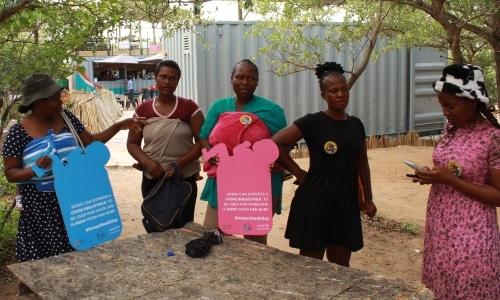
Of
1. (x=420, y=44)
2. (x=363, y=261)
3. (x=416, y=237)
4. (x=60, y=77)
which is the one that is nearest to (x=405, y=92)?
(x=420, y=44)

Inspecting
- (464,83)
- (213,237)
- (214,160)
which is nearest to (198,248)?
(213,237)

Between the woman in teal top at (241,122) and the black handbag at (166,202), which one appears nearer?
the woman in teal top at (241,122)

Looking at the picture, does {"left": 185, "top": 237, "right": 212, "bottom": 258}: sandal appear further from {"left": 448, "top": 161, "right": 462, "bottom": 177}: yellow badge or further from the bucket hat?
{"left": 448, "top": 161, "right": 462, "bottom": 177}: yellow badge

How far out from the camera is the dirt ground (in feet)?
14.4

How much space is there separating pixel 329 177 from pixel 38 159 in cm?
149

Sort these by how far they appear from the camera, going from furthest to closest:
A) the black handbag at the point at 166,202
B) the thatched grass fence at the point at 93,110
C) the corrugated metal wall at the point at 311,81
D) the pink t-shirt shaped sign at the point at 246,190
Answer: the thatched grass fence at the point at 93,110, the corrugated metal wall at the point at 311,81, the black handbag at the point at 166,202, the pink t-shirt shaped sign at the point at 246,190

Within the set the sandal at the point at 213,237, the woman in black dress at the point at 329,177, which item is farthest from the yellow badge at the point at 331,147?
the sandal at the point at 213,237

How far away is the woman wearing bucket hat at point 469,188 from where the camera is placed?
7.75ft

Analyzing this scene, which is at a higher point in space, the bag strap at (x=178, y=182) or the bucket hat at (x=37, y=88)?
the bucket hat at (x=37, y=88)

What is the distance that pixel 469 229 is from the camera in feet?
7.92

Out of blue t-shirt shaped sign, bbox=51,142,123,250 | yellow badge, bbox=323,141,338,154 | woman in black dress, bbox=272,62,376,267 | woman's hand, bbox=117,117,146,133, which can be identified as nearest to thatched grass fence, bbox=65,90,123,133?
woman's hand, bbox=117,117,146,133

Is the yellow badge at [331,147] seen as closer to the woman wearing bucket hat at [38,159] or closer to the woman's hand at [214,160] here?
the woman's hand at [214,160]

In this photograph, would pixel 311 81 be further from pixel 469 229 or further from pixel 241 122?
pixel 469 229

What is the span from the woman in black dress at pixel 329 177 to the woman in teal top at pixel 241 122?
0.75 feet
